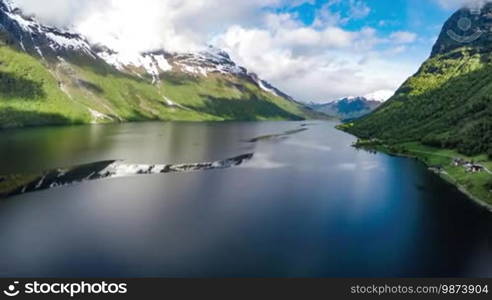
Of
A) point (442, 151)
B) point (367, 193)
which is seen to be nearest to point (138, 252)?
point (367, 193)

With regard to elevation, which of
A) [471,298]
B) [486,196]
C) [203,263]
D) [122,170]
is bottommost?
[471,298]

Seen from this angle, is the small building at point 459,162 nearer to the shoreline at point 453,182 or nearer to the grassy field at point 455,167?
the grassy field at point 455,167

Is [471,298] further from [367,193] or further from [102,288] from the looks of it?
[367,193]

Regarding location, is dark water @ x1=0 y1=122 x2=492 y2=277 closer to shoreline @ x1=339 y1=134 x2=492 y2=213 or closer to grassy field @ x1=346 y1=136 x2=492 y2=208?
shoreline @ x1=339 y1=134 x2=492 y2=213

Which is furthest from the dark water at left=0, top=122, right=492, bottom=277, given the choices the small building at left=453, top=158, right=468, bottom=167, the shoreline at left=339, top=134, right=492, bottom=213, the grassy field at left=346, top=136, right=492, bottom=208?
the small building at left=453, top=158, right=468, bottom=167

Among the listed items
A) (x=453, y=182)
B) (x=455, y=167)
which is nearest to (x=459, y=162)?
(x=455, y=167)

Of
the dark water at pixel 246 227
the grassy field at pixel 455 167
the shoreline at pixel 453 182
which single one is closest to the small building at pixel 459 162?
the grassy field at pixel 455 167

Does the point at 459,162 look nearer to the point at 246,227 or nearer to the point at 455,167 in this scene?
the point at 455,167
